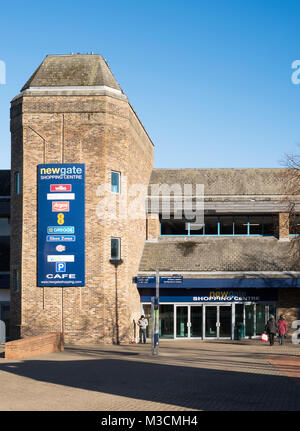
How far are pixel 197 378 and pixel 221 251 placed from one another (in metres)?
16.9

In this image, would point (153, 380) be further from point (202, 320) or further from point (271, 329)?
point (202, 320)

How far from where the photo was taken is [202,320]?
1321 inches

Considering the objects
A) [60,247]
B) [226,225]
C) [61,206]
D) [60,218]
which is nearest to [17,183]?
[61,206]

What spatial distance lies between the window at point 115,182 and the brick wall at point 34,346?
311 inches

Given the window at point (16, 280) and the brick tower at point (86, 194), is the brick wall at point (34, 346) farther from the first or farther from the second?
the window at point (16, 280)

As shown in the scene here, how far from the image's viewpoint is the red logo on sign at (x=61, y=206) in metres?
30.0

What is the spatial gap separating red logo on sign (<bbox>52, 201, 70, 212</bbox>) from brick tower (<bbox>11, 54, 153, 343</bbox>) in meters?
0.95

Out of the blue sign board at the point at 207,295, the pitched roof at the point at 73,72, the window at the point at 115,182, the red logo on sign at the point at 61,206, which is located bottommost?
the blue sign board at the point at 207,295

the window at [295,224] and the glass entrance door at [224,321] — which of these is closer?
the window at [295,224]

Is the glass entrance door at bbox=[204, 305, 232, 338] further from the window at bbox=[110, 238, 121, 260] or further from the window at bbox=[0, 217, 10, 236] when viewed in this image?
the window at bbox=[0, 217, 10, 236]

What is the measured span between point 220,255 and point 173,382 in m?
17.3

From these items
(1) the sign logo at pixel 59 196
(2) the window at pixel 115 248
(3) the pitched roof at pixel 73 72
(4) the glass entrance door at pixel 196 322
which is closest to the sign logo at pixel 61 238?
(1) the sign logo at pixel 59 196

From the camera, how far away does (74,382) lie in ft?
56.6
